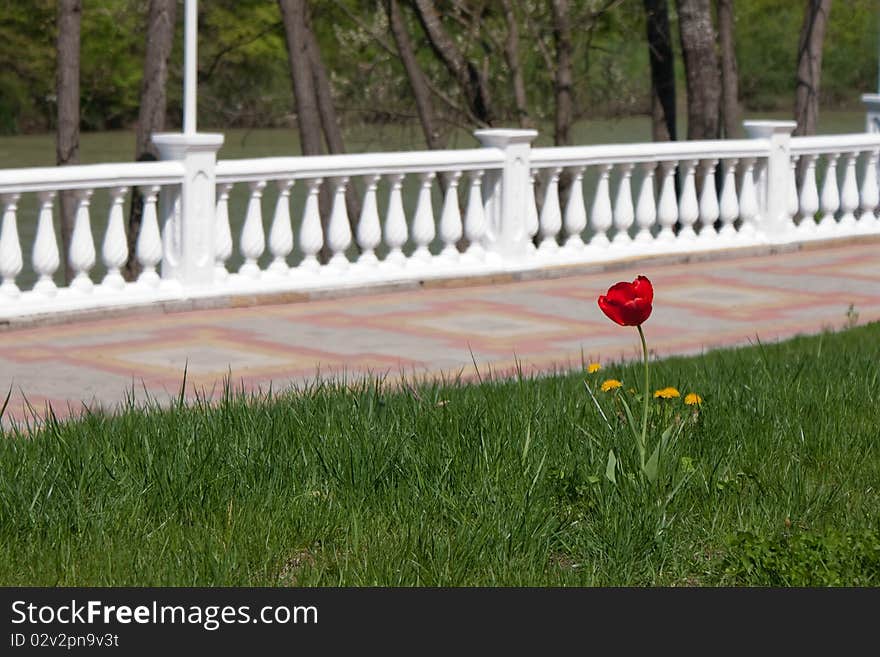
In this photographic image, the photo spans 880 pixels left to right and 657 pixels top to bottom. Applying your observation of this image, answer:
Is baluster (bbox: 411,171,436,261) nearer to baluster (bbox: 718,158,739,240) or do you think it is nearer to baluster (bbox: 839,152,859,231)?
baluster (bbox: 718,158,739,240)

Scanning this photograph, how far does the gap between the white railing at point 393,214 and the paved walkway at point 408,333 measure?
279 millimetres

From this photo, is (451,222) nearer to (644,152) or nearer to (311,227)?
(311,227)

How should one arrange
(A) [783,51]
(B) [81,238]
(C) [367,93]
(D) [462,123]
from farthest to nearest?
(A) [783,51] < (C) [367,93] < (D) [462,123] < (B) [81,238]

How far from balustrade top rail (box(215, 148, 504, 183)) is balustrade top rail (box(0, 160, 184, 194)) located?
16.0 inches

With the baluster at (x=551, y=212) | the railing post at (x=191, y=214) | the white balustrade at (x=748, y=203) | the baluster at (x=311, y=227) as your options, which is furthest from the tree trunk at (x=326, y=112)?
the railing post at (x=191, y=214)

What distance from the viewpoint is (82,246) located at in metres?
12.0

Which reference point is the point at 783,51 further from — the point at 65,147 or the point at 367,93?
the point at 65,147

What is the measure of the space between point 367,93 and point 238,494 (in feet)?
72.1

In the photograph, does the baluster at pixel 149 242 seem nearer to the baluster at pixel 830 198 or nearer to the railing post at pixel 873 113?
the baluster at pixel 830 198

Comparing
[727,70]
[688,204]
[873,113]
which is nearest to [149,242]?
[688,204]

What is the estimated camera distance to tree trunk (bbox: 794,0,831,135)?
26203mm

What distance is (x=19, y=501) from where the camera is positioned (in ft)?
20.1

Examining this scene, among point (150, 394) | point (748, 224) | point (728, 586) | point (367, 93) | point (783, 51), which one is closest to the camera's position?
point (728, 586)

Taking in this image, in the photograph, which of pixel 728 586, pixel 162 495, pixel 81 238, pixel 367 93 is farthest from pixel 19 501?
pixel 367 93
